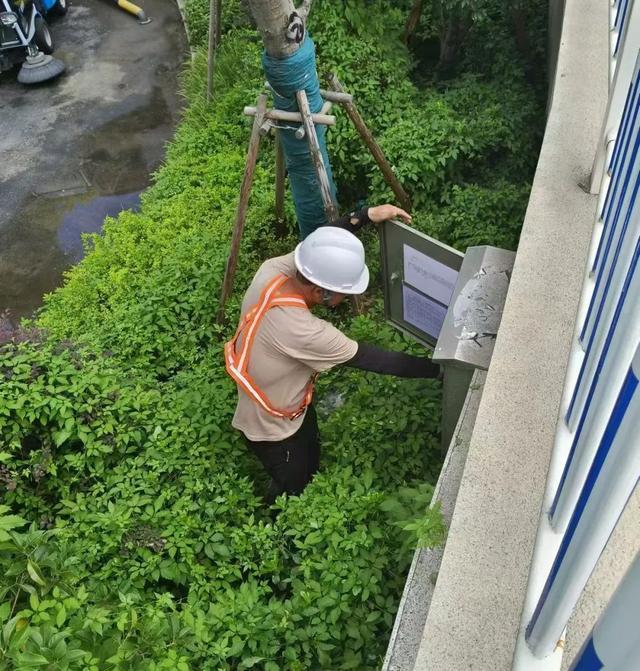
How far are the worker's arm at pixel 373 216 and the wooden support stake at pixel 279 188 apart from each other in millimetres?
1238

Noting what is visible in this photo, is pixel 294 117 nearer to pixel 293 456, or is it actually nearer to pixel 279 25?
pixel 279 25

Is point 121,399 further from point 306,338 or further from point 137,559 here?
point 306,338

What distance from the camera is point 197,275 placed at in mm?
5656

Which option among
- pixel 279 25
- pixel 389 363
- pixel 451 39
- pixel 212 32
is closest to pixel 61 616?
pixel 389 363

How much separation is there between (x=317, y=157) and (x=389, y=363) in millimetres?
1801

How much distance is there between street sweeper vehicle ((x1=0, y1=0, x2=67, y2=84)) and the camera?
9.64 meters

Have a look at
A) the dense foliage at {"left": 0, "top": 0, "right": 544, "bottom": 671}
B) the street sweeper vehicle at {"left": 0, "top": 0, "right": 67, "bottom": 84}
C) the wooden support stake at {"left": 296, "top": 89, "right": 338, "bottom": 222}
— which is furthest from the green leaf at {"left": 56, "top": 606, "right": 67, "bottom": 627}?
the street sweeper vehicle at {"left": 0, "top": 0, "right": 67, "bottom": 84}

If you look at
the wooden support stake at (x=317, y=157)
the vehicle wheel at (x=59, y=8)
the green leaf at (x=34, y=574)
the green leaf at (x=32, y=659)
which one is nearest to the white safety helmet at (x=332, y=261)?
the wooden support stake at (x=317, y=157)

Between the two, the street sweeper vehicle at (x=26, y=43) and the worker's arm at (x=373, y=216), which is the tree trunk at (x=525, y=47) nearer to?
the worker's arm at (x=373, y=216)

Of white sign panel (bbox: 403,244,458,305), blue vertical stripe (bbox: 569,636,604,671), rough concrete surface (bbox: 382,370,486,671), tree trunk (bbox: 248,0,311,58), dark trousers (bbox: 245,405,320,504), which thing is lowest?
dark trousers (bbox: 245,405,320,504)

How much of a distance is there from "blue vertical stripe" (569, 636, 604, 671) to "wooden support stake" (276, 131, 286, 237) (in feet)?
14.1

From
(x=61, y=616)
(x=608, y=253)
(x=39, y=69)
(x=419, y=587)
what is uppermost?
(x=608, y=253)

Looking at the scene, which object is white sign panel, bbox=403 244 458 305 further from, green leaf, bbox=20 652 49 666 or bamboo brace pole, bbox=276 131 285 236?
green leaf, bbox=20 652 49 666

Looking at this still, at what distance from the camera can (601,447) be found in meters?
1.28
